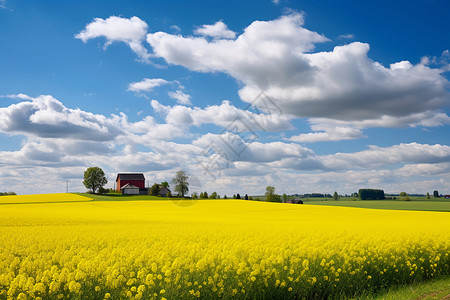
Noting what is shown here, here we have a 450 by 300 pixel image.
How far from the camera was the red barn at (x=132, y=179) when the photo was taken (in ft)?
393

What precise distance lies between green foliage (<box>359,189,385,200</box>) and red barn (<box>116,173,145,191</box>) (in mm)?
76300

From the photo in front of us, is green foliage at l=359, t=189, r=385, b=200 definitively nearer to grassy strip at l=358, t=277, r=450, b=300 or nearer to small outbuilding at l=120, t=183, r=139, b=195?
small outbuilding at l=120, t=183, r=139, b=195

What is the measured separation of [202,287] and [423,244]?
1208 centimetres

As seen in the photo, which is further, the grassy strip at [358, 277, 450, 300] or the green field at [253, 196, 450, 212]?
the green field at [253, 196, 450, 212]

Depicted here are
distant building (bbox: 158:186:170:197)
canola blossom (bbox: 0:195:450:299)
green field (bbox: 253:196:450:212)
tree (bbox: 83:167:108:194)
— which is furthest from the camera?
tree (bbox: 83:167:108:194)

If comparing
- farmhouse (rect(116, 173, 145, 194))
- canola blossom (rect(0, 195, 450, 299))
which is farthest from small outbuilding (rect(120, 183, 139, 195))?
canola blossom (rect(0, 195, 450, 299))

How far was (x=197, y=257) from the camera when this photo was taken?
427 inches

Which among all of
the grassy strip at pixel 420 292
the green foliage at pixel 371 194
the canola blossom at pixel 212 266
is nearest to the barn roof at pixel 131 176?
the green foliage at pixel 371 194

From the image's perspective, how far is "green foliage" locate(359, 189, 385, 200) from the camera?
12862 cm

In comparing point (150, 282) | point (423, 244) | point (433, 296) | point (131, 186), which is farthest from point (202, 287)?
point (131, 186)

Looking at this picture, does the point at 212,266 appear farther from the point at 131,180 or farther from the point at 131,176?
the point at 131,176

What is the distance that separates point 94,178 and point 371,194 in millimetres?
92845

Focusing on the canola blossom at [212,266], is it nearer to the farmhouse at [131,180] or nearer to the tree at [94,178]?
the tree at [94,178]

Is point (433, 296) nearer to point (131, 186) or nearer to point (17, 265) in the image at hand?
point (17, 265)
